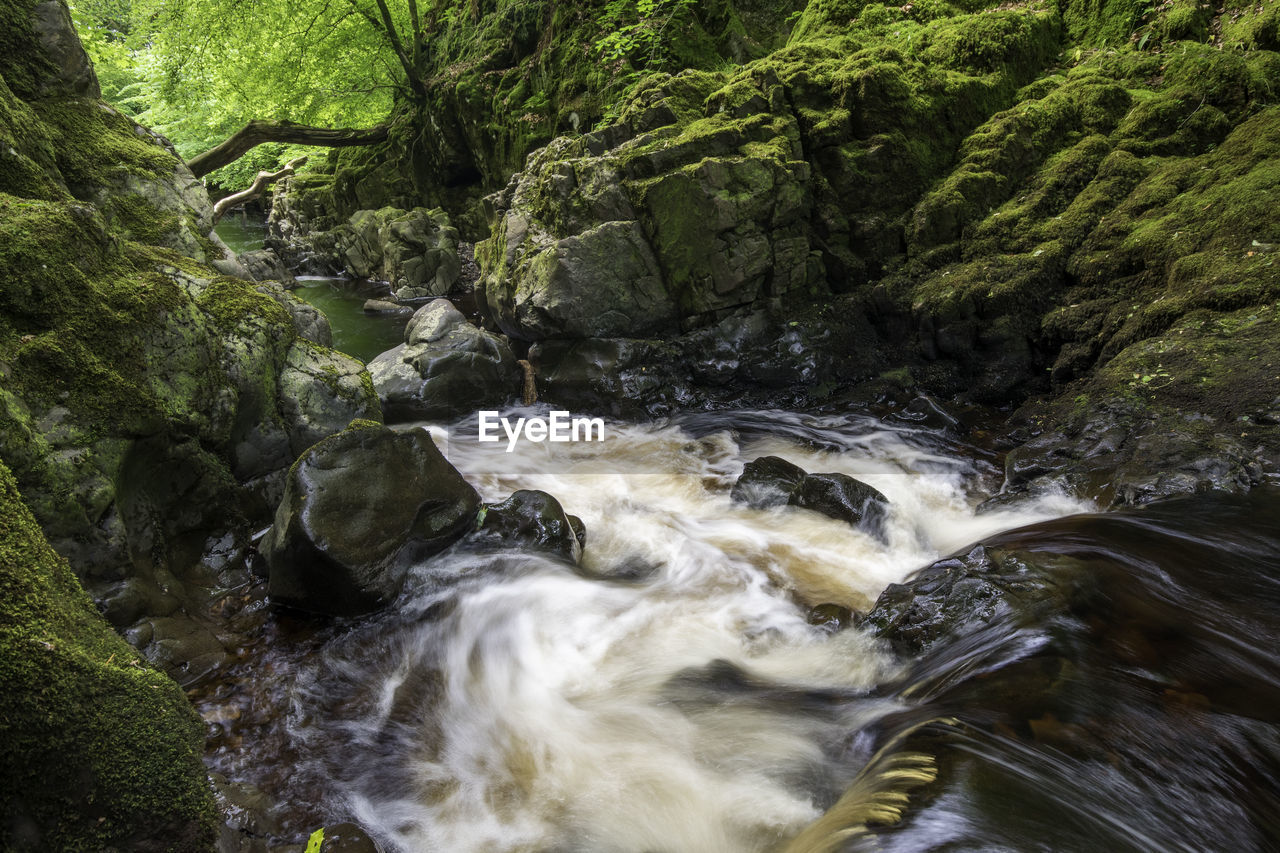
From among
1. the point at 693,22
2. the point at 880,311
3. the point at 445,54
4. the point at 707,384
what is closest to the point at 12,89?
the point at 707,384

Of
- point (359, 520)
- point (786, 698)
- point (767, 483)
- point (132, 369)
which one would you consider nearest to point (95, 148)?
point (132, 369)

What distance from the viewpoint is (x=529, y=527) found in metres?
5.10

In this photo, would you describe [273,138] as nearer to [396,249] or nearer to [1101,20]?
[396,249]

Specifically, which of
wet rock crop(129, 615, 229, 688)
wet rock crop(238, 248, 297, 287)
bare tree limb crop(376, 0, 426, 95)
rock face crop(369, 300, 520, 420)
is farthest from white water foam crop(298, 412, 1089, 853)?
bare tree limb crop(376, 0, 426, 95)

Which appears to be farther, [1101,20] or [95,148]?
[1101,20]

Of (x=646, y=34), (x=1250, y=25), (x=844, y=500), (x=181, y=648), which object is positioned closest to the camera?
(x=181, y=648)

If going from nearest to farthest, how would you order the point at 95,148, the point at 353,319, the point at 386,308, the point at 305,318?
the point at 95,148 < the point at 305,318 < the point at 353,319 < the point at 386,308

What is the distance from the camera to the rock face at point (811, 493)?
5.26 m

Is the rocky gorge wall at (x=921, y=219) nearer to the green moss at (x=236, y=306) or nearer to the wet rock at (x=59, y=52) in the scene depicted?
the green moss at (x=236, y=306)

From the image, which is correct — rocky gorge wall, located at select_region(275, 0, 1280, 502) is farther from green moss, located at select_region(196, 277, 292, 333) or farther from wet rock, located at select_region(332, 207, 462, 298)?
wet rock, located at select_region(332, 207, 462, 298)

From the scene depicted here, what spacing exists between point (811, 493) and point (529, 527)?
2.49 metres

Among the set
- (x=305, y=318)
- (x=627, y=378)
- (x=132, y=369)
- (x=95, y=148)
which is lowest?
(x=627, y=378)

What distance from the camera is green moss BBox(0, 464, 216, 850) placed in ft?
5.97

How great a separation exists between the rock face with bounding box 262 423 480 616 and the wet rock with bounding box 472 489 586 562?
19 centimetres
